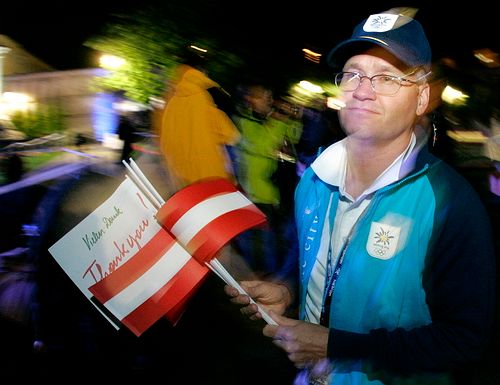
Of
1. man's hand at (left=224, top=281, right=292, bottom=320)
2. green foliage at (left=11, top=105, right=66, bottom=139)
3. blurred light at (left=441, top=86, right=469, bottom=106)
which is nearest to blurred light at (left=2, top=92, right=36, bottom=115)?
green foliage at (left=11, top=105, right=66, bottom=139)

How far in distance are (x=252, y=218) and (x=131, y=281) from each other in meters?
0.44

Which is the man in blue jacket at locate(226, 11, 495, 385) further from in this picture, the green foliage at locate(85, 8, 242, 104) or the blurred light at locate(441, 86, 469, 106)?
the green foliage at locate(85, 8, 242, 104)

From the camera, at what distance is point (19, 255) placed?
3.71 m

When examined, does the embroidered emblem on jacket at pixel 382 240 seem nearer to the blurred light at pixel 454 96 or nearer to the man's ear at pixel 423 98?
the man's ear at pixel 423 98

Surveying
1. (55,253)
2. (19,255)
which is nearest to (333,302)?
(55,253)

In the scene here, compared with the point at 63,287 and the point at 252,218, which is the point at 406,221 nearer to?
the point at 252,218

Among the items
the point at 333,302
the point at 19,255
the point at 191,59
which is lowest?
the point at 19,255

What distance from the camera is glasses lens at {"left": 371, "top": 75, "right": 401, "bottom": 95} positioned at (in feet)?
5.93

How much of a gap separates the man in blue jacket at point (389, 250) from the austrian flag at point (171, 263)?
6.7 inches

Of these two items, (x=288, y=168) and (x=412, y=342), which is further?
(x=288, y=168)

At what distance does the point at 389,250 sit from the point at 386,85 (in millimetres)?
558

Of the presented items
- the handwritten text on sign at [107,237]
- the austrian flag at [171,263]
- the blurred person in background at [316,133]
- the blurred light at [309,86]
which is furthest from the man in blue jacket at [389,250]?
the blurred light at [309,86]

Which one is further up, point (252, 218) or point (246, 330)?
point (252, 218)

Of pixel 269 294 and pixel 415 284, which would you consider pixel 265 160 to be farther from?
pixel 415 284
